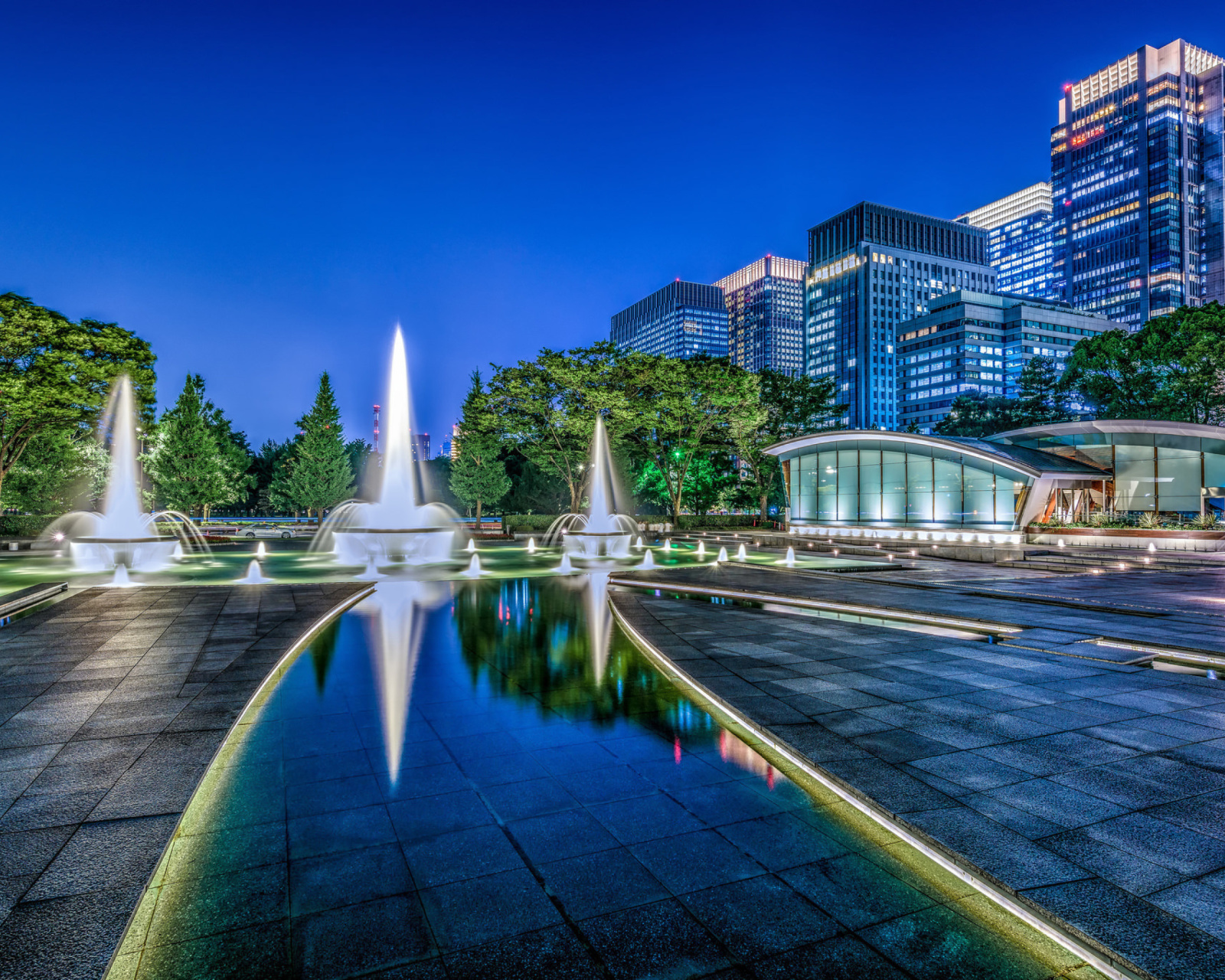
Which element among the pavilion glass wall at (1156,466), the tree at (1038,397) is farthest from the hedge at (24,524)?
the tree at (1038,397)

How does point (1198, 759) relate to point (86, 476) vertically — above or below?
below

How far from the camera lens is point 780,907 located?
10.5 ft

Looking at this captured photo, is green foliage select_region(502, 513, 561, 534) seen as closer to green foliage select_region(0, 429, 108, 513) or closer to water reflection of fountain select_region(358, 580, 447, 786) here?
green foliage select_region(0, 429, 108, 513)

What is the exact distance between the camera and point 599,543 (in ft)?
89.5

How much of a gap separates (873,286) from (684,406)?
492 feet

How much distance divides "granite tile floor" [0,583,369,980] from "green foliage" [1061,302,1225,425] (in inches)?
1906

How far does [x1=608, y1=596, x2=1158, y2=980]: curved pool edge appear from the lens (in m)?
2.78

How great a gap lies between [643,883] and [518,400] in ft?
123

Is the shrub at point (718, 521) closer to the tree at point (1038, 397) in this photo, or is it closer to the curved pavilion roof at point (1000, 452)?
the curved pavilion roof at point (1000, 452)

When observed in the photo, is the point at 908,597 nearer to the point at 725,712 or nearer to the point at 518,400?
the point at 725,712

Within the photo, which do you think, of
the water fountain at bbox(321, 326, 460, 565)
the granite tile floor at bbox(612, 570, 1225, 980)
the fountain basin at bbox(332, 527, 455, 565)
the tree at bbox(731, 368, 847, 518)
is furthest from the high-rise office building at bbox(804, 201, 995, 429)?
the granite tile floor at bbox(612, 570, 1225, 980)

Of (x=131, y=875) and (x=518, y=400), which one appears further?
(x=518, y=400)

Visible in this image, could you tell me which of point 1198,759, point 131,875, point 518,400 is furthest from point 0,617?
point 518,400

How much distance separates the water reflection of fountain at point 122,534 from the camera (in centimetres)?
2081
